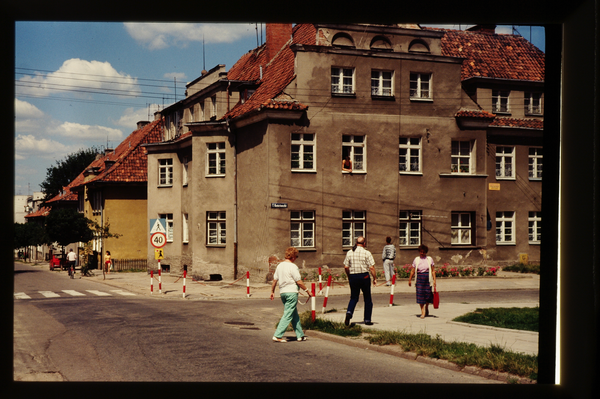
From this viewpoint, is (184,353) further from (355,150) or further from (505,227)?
(505,227)

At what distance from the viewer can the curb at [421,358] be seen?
342 inches

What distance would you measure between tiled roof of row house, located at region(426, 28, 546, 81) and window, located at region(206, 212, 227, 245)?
14799mm

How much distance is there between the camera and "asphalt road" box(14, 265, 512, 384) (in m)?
8.88

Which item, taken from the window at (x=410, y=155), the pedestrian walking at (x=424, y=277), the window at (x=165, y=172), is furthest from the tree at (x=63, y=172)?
the pedestrian walking at (x=424, y=277)

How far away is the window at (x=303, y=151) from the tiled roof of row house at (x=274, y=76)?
1357mm

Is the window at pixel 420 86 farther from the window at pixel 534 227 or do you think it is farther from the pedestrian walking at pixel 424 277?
the pedestrian walking at pixel 424 277

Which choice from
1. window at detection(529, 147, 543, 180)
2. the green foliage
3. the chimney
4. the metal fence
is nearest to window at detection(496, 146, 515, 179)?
window at detection(529, 147, 543, 180)

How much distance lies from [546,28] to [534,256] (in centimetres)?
2459

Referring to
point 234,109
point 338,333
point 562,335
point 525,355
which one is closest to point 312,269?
point 234,109

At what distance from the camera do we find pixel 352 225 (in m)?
27.0

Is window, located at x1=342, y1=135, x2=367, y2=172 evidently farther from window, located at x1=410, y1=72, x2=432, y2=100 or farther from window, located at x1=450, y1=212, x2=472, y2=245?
window, located at x1=450, y1=212, x2=472, y2=245

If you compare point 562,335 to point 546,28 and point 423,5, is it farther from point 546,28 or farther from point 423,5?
point 423,5

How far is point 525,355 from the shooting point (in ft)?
31.3

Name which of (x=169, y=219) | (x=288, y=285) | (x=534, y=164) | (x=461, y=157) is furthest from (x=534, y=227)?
(x=288, y=285)
